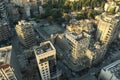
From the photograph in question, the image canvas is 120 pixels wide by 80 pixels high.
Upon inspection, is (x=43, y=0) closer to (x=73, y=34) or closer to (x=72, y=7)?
(x=72, y=7)

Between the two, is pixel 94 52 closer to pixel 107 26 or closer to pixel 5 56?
pixel 107 26

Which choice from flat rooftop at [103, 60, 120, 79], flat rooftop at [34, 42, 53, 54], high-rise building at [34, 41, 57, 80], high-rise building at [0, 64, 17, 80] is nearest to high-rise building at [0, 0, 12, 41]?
high-rise building at [34, 41, 57, 80]

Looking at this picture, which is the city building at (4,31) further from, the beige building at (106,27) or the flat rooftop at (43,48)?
the beige building at (106,27)

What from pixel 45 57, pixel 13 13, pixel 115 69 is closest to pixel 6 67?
pixel 45 57

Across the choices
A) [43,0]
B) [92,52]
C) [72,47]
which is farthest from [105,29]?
[43,0]

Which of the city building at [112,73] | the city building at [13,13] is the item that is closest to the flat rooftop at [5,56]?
the city building at [112,73]

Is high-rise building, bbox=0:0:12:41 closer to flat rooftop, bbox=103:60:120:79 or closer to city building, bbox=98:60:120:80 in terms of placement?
city building, bbox=98:60:120:80
